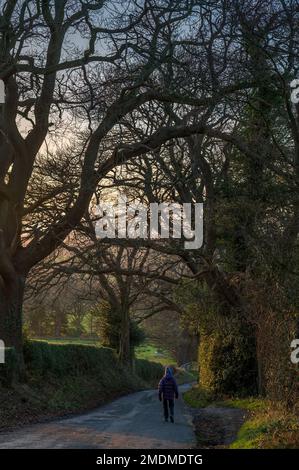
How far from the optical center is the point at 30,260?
22234 millimetres

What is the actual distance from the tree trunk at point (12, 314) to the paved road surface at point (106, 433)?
10.8ft

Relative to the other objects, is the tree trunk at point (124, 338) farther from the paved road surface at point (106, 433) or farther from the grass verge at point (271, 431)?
the grass verge at point (271, 431)

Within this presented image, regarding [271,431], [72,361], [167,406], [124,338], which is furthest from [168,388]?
[124,338]

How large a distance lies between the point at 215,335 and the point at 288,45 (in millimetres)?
13852

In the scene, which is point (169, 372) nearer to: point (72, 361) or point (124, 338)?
point (72, 361)

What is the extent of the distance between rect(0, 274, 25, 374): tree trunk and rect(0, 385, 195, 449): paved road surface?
3.28m

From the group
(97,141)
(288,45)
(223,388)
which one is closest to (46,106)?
(97,141)

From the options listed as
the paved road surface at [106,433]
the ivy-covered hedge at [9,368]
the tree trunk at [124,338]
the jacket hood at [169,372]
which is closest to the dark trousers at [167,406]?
the paved road surface at [106,433]

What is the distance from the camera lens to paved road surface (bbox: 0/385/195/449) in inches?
524

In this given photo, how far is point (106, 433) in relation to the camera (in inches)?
619

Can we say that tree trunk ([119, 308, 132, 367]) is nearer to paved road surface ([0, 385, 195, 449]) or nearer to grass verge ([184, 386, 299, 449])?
paved road surface ([0, 385, 195, 449])

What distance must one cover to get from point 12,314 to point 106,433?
7410 mm

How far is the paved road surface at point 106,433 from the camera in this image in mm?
13305

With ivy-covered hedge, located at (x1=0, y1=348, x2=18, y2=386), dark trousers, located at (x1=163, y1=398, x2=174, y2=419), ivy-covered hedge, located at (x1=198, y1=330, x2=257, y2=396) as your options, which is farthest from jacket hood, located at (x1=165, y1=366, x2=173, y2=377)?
ivy-covered hedge, located at (x1=198, y1=330, x2=257, y2=396)
